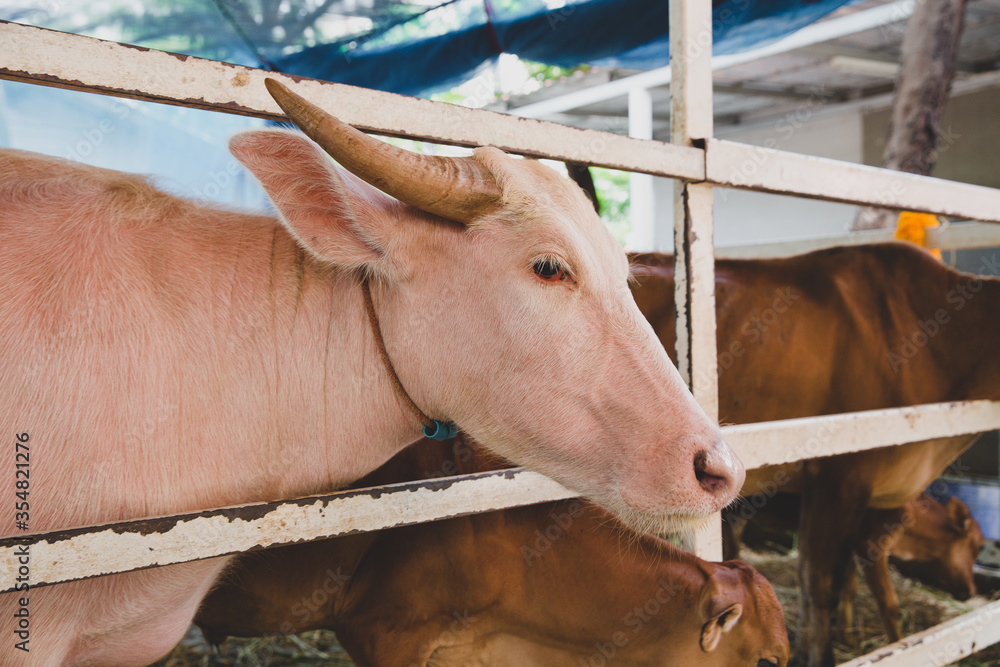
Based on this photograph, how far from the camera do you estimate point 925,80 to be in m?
5.52

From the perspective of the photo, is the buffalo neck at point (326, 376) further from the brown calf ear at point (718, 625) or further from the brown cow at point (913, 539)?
the brown cow at point (913, 539)

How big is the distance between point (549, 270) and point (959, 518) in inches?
169

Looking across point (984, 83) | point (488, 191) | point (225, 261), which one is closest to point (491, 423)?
point (488, 191)

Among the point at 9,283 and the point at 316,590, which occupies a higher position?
the point at 9,283

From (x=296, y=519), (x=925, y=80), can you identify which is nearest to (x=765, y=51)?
(x=925, y=80)

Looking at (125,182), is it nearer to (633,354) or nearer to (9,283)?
(9,283)

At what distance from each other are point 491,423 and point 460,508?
0.25m

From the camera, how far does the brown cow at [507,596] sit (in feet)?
6.50

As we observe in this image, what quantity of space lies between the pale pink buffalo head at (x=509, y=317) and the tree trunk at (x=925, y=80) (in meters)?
5.10

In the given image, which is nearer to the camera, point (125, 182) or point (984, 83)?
point (125, 182)

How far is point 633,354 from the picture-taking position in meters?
1.50

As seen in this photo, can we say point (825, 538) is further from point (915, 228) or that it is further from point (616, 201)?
point (616, 201)

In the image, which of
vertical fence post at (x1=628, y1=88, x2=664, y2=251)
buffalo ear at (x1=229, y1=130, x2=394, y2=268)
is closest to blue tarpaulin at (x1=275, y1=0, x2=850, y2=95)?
buffalo ear at (x1=229, y1=130, x2=394, y2=268)

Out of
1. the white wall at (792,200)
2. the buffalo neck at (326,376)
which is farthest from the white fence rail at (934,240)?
the white wall at (792,200)
